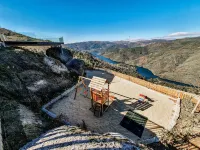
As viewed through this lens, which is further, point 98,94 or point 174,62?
point 174,62

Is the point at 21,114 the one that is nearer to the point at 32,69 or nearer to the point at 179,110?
the point at 32,69

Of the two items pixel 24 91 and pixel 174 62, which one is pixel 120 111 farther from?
pixel 174 62

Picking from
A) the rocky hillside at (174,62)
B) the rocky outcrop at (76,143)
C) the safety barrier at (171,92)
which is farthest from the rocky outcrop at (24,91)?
the rocky hillside at (174,62)

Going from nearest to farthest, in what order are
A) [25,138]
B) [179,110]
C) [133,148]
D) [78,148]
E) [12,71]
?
1. [78,148]
2. [133,148]
3. [25,138]
4. [179,110]
5. [12,71]

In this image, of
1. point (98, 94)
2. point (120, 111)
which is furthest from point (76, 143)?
point (120, 111)

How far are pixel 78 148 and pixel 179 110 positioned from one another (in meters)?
8.27

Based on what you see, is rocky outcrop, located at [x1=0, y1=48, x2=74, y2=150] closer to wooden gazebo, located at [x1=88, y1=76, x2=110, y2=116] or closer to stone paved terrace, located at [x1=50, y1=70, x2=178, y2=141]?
stone paved terrace, located at [x1=50, y1=70, x2=178, y2=141]

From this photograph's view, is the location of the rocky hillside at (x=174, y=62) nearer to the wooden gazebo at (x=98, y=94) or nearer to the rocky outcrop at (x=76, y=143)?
the wooden gazebo at (x=98, y=94)

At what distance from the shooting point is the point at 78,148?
12.1 ft

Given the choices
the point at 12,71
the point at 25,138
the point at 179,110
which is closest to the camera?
the point at 25,138

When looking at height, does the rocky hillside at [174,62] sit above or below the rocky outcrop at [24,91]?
below

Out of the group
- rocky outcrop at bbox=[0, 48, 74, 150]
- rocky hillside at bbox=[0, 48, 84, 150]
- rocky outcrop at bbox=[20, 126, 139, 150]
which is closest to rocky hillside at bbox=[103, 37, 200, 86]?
rocky hillside at bbox=[0, 48, 84, 150]

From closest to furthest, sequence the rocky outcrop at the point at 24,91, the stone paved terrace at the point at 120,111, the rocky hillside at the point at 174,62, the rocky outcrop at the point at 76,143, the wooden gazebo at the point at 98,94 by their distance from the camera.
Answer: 1. the rocky outcrop at the point at 76,143
2. the rocky outcrop at the point at 24,91
3. the stone paved terrace at the point at 120,111
4. the wooden gazebo at the point at 98,94
5. the rocky hillside at the point at 174,62

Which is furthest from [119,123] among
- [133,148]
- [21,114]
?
[21,114]
